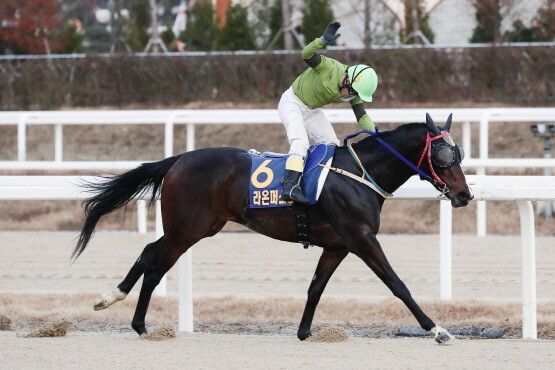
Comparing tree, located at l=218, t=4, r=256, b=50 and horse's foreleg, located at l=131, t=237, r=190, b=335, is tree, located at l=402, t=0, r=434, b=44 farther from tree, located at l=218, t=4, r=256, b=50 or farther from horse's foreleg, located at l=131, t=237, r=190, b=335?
horse's foreleg, located at l=131, t=237, r=190, b=335

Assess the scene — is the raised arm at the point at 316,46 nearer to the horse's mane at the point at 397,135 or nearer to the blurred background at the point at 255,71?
the horse's mane at the point at 397,135

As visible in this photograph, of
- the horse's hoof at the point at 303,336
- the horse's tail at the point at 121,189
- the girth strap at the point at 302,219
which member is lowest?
the horse's hoof at the point at 303,336

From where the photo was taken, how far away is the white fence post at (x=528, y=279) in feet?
20.8

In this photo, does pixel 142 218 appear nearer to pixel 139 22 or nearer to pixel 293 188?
pixel 293 188

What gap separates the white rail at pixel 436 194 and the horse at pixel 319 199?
1.29 ft

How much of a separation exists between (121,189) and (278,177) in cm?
97

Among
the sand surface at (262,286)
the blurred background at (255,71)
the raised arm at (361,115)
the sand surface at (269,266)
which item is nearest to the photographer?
the sand surface at (262,286)

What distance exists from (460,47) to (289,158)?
39.4 ft

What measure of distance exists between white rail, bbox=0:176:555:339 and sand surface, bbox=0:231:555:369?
29 cm

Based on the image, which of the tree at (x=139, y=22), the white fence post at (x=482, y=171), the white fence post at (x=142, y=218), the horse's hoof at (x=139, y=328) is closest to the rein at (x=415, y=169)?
the horse's hoof at (x=139, y=328)

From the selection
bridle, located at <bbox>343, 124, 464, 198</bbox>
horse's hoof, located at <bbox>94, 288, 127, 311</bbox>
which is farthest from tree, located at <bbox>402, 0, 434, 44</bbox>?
horse's hoof, located at <bbox>94, 288, 127, 311</bbox>

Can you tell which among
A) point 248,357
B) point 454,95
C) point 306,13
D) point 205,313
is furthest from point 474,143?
point 248,357

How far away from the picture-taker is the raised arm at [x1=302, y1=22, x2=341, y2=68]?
6105 mm

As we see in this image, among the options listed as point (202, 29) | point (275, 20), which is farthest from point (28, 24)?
point (275, 20)
